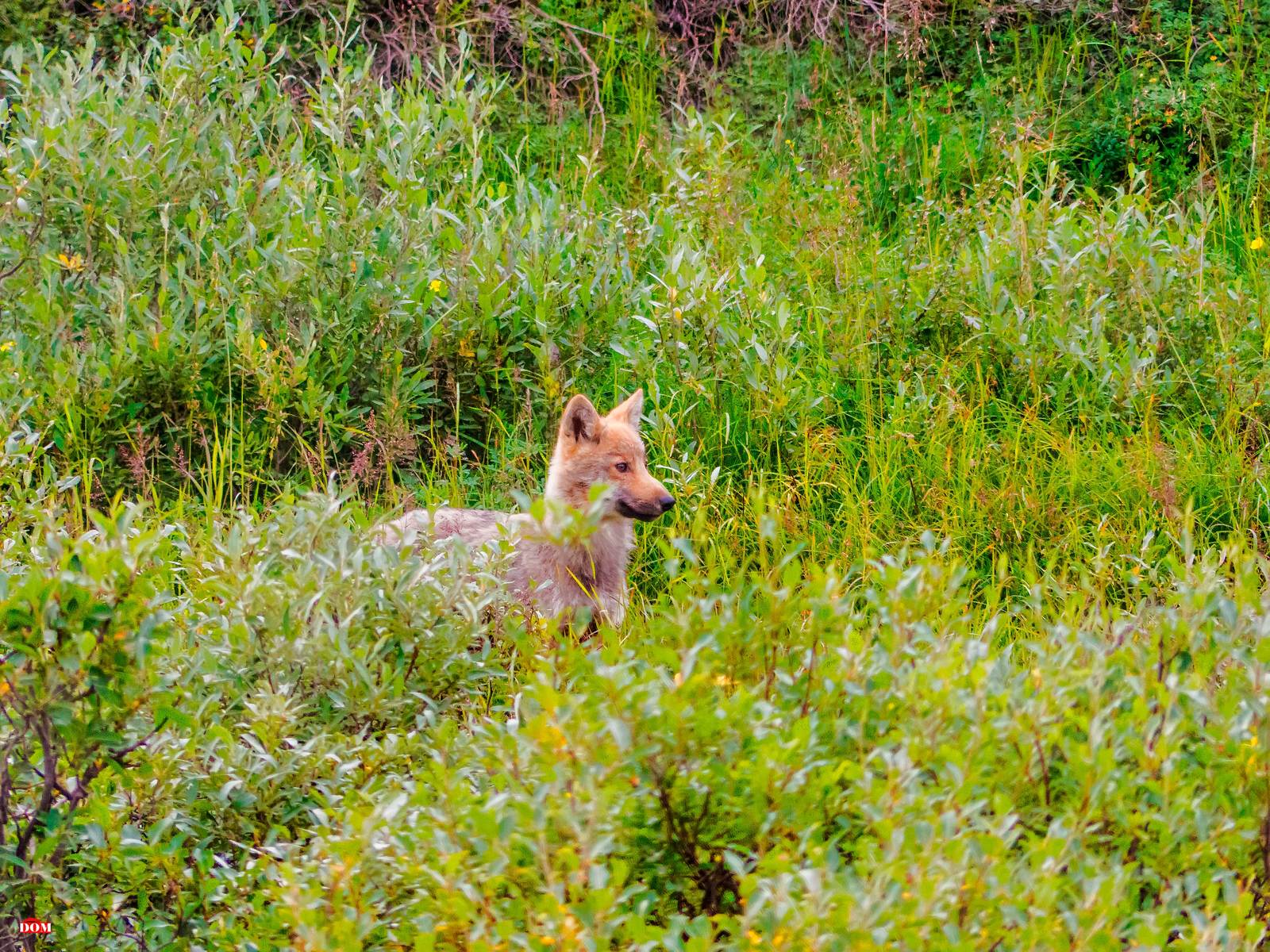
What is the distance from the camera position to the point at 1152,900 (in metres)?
2.88

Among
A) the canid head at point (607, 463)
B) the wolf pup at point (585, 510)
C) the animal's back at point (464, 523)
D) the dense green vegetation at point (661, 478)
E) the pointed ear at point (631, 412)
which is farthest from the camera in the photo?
the pointed ear at point (631, 412)

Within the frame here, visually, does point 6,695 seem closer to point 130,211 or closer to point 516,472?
point 516,472

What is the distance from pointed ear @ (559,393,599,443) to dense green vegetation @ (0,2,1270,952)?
0.29 metres

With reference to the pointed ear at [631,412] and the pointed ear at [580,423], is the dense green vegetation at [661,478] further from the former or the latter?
the pointed ear at [580,423]

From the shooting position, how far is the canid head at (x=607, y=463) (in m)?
5.73

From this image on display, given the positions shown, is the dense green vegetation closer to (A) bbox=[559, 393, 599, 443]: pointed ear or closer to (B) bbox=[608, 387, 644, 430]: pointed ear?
(B) bbox=[608, 387, 644, 430]: pointed ear

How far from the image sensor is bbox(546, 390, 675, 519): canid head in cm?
573

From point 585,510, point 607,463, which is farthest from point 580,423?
point 585,510

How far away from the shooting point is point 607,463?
5.83 metres

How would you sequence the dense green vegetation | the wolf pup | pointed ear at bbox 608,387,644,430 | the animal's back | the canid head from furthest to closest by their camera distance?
pointed ear at bbox 608,387,644,430
the canid head
the wolf pup
the animal's back
the dense green vegetation

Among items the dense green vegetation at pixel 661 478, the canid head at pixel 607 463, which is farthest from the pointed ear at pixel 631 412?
the dense green vegetation at pixel 661 478

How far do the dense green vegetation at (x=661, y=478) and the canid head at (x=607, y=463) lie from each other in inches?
6.6

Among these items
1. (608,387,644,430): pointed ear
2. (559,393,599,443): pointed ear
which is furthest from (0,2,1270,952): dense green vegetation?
(559,393,599,443): pointed ear

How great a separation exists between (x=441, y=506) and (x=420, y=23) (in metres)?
4.26
